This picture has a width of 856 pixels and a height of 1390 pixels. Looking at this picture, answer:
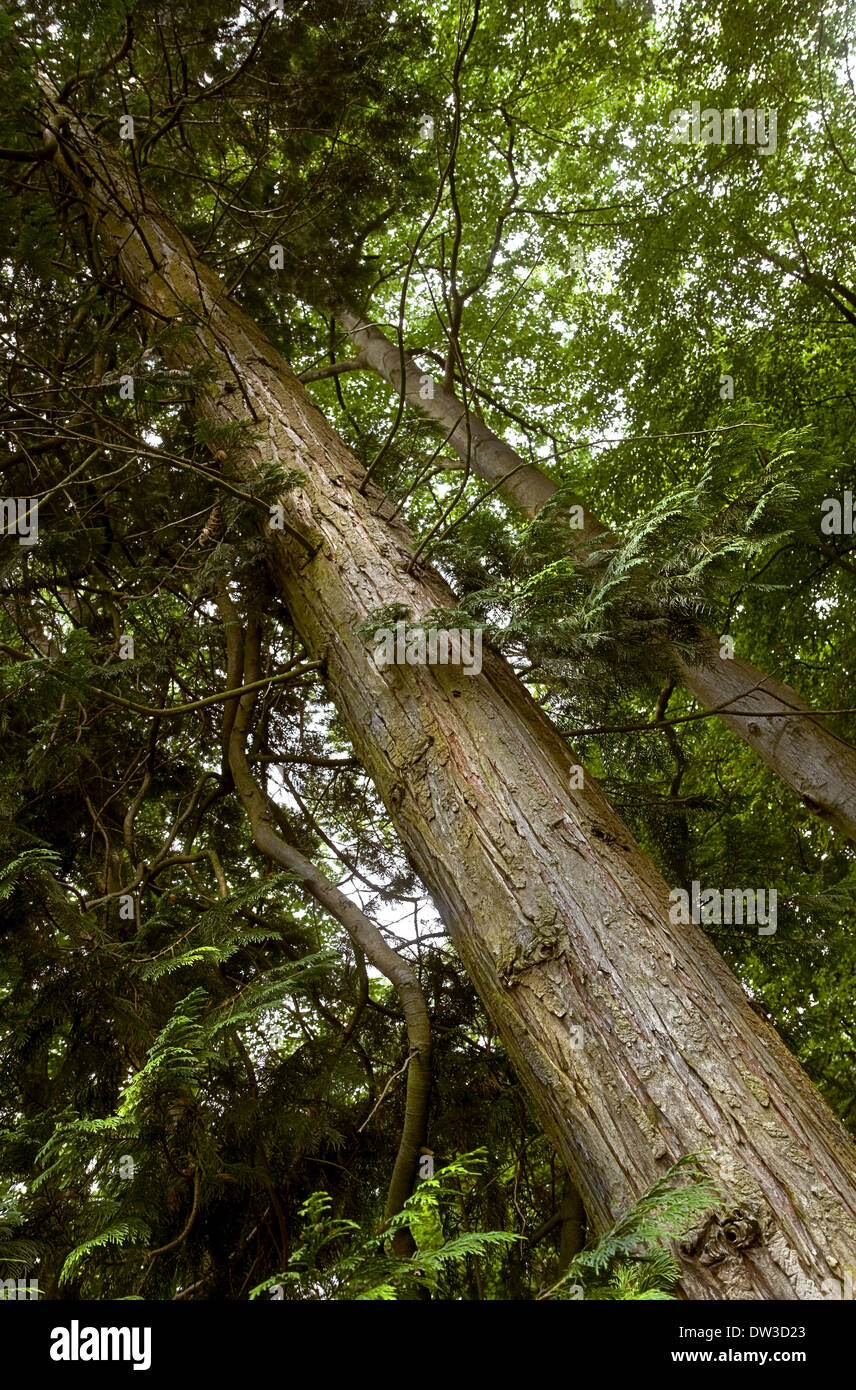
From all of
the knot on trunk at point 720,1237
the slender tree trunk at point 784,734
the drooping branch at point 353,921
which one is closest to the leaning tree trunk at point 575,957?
the knot on trunk at point 720,1237

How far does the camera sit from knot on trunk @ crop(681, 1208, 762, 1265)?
60.3 inches

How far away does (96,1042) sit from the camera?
3.05 m

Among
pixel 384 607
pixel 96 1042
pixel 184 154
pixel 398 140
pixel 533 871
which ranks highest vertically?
pixel 184 154

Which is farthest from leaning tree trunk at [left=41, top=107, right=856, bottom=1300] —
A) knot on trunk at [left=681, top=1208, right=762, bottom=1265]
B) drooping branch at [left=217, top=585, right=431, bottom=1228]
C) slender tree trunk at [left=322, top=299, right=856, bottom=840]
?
slender tree trunk at [left=322, top=299, right=856, bottom=840]

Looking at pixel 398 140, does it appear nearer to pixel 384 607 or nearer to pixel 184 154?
pixel 184 154

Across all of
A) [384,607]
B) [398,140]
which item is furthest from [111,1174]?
[398,140]

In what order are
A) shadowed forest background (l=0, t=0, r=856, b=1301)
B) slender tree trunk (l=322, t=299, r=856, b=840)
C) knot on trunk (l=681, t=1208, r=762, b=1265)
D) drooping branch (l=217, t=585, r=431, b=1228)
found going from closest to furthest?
knot on trunk (l=681, t=1208, r=762, b=1265), shadowed forest background (l=0, t=0, r=856, b=1301), drooping branch (l=217, t=585, r=431, b=1228), slender tree trunk (l=322, t=299, r=856, b=840)

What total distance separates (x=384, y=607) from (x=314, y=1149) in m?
2.03

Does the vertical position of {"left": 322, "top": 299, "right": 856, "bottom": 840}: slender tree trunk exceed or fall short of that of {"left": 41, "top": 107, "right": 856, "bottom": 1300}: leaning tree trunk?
it exceeds it

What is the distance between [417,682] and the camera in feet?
8.72

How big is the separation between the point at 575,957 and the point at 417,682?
1046 mm

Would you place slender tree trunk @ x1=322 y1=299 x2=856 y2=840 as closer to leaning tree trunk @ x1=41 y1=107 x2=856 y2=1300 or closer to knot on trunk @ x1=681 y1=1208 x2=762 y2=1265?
leaning tree trunk @ x1=41 y1=107 x2=856 y2=1300

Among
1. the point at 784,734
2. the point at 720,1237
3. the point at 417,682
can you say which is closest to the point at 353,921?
the point at 417,682

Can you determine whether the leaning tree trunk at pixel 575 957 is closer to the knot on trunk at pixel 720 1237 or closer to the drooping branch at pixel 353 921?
the knot on trunk at pixel 720 1237
